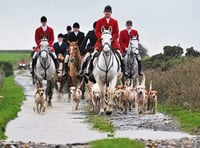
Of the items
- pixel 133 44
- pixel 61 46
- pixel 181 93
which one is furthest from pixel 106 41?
pixel 61 46

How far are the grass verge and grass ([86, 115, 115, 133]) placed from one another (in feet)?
6.47

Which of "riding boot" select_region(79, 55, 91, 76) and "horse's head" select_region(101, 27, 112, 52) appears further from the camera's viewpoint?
"riding boot" select_region(79, 55, 91, 76)

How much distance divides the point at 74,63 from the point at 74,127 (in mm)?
10952

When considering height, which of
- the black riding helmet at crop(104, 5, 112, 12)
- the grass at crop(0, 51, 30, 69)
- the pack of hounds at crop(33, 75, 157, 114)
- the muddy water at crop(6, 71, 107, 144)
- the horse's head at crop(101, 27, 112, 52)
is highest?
the grass at crop(0, 51, 30, 69)

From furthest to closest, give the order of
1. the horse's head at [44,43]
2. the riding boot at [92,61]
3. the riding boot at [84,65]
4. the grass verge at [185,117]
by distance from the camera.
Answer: the riding boot at [84,65], the horse's head at [44,43], the riding boot at [92,61], the grass verge at [185,117]

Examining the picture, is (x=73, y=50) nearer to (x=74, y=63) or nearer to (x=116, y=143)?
(x=74, y=63)

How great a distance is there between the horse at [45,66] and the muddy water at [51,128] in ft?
6.96

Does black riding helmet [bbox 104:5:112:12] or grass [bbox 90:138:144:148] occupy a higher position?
black riding helmet [bbox 104:5:112:12]

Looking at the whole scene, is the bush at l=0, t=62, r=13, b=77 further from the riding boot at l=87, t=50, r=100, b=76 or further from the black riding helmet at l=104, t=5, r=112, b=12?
the black riding helmet at l=104, t=5, r=112, b=12

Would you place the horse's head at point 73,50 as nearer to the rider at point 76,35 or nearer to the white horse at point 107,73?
the rider at point 76,35

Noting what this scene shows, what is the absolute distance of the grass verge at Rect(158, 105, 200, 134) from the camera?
61.7 feet

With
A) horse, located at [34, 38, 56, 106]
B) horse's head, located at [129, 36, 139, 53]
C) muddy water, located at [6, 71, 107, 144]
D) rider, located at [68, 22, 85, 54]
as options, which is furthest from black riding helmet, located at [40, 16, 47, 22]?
muddy water, located at [6, 71, 107, 144]

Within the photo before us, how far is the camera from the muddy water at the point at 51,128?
1652cm

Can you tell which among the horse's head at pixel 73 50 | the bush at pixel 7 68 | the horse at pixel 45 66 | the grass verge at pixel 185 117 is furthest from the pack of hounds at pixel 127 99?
the bush at pixel 7 68
